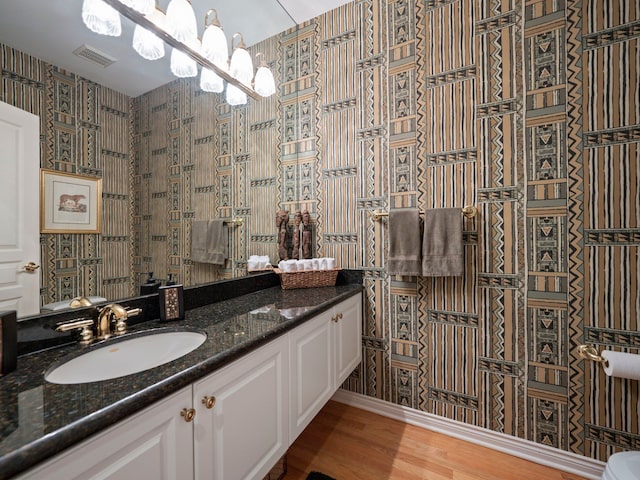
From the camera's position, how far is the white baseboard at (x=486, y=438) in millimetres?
1353

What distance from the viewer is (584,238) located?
4.38 feet

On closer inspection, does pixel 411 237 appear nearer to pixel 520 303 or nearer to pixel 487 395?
pixel 520 303

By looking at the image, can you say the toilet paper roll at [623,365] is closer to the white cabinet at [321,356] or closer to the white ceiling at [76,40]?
the white cabinet at [321,356]

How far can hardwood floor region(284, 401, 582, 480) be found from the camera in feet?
4.45

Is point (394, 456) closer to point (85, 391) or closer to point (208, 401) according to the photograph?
point (208, 401)

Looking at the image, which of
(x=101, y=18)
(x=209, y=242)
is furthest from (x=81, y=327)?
(x=101, y=18)

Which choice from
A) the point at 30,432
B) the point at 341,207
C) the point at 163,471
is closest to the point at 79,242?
the point at 30,432

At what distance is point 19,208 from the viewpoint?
31.5 inches

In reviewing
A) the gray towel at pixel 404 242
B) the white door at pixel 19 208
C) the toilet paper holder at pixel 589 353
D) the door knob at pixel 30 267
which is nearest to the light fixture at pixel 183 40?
the white door at pixel 19 208

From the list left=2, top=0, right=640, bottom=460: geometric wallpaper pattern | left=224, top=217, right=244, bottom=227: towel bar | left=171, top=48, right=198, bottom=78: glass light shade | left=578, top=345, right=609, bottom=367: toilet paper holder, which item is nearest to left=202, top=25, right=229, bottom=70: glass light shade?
left=171, top=48, right=198, bottom=78: glass light shade

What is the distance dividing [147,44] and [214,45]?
398 mm

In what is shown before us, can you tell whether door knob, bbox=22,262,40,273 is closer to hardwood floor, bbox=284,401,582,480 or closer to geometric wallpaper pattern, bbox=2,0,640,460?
geometric wallpaper pattern, bbox=2,0,640,460

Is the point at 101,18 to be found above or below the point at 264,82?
below

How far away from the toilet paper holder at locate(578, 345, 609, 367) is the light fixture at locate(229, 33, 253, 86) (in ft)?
7.55
